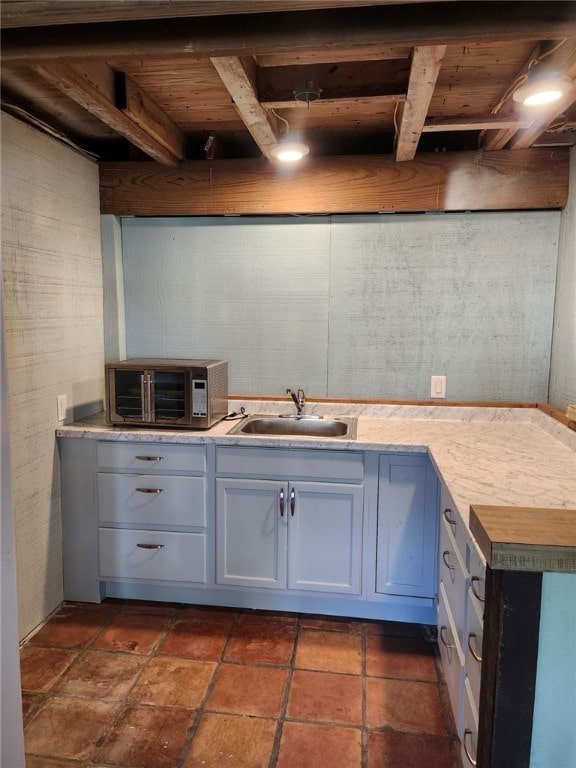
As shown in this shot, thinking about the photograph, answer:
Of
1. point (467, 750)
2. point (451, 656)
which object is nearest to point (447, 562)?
point (451, 656)

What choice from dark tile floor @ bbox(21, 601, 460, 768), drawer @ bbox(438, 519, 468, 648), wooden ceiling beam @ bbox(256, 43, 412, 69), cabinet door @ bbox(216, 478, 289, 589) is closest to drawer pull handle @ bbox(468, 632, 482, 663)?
drawer @ bbox(438, 519, 468, 648)

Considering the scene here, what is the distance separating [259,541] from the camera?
8.05ft

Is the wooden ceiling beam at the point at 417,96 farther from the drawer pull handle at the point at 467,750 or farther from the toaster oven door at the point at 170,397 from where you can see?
the drawer pull handle at the point at 467,750

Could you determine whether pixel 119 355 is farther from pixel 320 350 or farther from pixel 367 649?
pixel 367 649

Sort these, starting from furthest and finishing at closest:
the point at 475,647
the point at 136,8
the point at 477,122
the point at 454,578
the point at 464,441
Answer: the point at 464,441 → the point at 477,122 → the point at 454,578 → the point at 475,647 → the point at 136,8

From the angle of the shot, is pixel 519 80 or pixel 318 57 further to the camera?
pixel 519 80

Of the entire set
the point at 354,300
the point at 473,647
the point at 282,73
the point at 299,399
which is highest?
the point at 282,73

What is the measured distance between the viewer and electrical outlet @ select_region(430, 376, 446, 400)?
9.27ft

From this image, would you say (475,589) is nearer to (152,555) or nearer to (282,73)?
(152,555)

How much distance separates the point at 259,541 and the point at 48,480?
1.02 metres

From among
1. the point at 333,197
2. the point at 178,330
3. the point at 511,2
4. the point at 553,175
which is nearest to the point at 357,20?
the point at 511,2

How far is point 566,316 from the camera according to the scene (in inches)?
99.7

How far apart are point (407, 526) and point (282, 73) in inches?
75.6

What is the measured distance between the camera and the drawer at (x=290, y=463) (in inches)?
92.7
